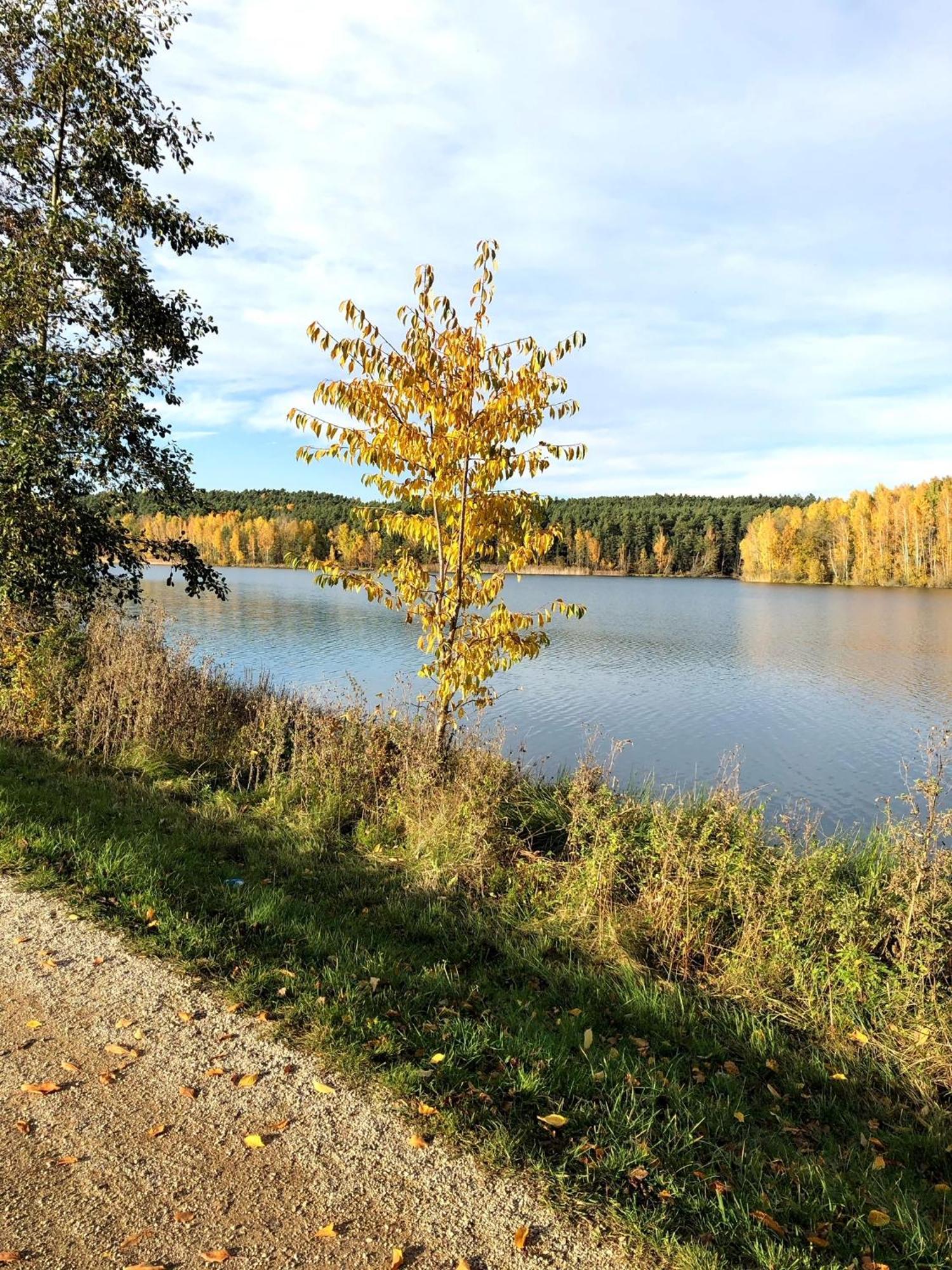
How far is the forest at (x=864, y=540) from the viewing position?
283 feet

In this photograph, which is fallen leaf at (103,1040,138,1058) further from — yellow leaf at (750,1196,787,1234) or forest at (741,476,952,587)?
forest at (741,476,952,587)

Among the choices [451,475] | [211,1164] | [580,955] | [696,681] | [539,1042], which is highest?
[451,475]

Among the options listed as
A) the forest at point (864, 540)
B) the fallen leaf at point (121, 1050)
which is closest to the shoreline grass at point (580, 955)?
the fallen leaf at point (121, 1050)

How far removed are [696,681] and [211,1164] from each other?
21.1 metres

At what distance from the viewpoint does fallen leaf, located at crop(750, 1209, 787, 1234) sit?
9.47 ft

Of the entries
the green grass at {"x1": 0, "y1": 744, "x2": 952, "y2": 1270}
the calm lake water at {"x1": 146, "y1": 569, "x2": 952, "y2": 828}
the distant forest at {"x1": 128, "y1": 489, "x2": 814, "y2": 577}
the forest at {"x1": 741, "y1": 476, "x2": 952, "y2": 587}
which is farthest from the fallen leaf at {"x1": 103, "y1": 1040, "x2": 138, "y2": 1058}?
the distant forest at {"x1": 128, "y1": 489, "x2": 814, "y2": 577}

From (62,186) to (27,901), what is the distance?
9525 millimetres

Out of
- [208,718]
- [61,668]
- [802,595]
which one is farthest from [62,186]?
[802,595]

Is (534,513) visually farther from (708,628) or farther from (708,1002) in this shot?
(708,628)

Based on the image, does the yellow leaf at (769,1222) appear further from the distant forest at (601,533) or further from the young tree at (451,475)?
the distant forest at (601,533)

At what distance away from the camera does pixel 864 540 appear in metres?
91.6

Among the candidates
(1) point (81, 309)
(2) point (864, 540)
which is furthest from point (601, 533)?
(1) point (81, 309)

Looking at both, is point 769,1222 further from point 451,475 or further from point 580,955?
point 451,475

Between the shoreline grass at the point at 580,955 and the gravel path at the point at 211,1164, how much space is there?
25 centimetres
